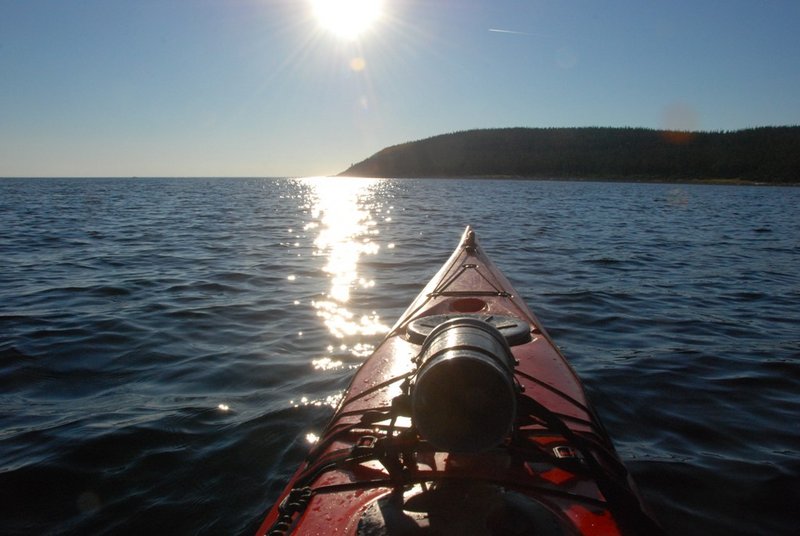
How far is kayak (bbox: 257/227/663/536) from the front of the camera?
1.88 m

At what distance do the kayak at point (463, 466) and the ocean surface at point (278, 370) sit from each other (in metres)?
1.10

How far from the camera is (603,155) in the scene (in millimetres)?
115375

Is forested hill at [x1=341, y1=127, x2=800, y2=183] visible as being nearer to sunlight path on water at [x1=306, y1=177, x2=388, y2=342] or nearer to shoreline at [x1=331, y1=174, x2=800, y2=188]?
shoreline at [x1=331, y1=174, x2=800, y2=188]

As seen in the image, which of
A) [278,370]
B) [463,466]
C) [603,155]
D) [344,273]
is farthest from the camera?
[603,155]

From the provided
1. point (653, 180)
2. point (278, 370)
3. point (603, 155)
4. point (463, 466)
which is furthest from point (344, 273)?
point (603, 155)

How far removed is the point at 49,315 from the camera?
6848 millimetres

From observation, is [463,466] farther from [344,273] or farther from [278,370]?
[344,273]

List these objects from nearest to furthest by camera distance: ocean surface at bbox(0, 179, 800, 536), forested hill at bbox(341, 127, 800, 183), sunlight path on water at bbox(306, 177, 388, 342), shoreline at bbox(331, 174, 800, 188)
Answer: ocean surface at bbox(0, 179, 800, 536), sunlight path on water at bbox(306, 177, 388, 342), shoreline at bbox(331, 174, 800, 188), forested hill at bbox(341, 127, 800, 183)

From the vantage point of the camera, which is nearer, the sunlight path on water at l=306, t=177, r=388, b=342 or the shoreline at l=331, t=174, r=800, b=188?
the sunlight path on water at l=306, t=177, r=388, b=342

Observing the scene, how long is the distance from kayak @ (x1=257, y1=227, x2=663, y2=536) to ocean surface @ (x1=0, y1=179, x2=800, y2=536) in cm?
110

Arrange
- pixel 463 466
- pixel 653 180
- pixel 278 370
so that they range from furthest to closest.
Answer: pixel 653 180
pixel 278 370
pixel 463 466

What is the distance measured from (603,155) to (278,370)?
4792 inches

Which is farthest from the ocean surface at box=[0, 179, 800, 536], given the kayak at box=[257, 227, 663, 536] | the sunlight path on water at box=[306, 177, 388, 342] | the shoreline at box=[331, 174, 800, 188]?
the shoreline at box=[331, 174, 800, 188]

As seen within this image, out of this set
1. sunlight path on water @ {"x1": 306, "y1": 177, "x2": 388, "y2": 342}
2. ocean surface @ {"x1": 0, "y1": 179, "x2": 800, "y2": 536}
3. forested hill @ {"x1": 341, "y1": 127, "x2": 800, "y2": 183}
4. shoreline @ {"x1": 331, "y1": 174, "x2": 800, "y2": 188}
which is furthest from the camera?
forested hill @ {"x1": 341, "y1": 127, "x2": 800, "y2": 183}
